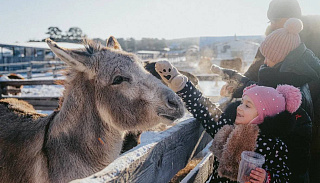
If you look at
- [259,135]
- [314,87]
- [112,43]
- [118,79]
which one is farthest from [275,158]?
[112,43]

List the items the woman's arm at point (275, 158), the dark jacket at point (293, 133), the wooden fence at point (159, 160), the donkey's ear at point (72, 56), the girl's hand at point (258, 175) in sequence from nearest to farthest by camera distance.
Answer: the wooden fence at point (159, 160), the girl's hand at point (258, 175), the woman's arm at point (275, 158), the dark jacket at point (293, 133), the donkey's ear at point (72, 56)

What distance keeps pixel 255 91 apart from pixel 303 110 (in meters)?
0.42

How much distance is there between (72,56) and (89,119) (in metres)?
0.59

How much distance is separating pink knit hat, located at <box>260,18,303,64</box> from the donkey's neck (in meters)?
1.59

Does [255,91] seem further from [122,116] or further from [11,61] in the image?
[11,61]

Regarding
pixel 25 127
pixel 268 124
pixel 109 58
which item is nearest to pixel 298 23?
pixel 268 124

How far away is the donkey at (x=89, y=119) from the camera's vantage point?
2053mm

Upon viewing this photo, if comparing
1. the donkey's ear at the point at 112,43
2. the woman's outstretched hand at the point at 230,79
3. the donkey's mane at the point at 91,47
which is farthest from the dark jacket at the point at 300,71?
the donkey's ear at the point at 112,43

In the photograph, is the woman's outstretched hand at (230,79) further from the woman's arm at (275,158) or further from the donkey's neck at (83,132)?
the donkey's neck at (83,132)

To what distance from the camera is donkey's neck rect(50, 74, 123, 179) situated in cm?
215

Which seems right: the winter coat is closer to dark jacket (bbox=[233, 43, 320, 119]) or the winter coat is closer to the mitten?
dark jacket (bbox=[233, 43, 320, 119])

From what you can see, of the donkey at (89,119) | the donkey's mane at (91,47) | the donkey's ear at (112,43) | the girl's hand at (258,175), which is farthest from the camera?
the donkey's ear at (112,43)

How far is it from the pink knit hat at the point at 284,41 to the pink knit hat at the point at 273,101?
0.41 metres

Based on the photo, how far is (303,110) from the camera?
1846 millimetres
